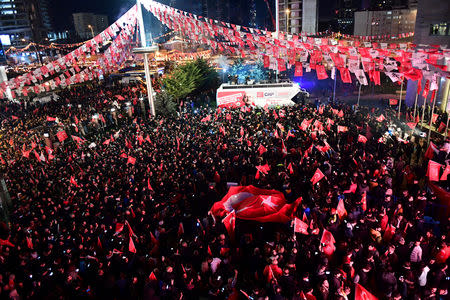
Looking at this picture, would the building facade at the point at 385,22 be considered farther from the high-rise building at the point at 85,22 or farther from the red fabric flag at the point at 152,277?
the high-rise building at the point at 85,22

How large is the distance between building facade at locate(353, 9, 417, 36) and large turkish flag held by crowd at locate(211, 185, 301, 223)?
218 feet

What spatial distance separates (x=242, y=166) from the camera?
12492 millimetres

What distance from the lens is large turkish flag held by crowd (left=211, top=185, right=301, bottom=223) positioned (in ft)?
29.8

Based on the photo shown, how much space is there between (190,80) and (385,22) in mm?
59429

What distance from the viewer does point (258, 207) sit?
30.5ft

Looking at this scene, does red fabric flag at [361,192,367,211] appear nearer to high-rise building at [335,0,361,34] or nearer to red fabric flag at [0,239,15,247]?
red fabric flag at [0,239,15,247]

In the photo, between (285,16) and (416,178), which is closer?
(416,178)

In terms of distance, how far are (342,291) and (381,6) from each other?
3154 inches

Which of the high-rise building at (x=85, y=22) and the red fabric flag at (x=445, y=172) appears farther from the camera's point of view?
the high-rise building at (x=85, y=22)

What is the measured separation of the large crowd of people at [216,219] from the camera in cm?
670

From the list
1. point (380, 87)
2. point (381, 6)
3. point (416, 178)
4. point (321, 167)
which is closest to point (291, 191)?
point (321, 167)

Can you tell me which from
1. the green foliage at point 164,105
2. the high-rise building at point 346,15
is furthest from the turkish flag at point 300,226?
the high-rise building at point 346,15

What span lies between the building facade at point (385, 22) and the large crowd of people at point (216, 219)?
56308 mm

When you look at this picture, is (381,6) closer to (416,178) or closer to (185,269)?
(416,178)
